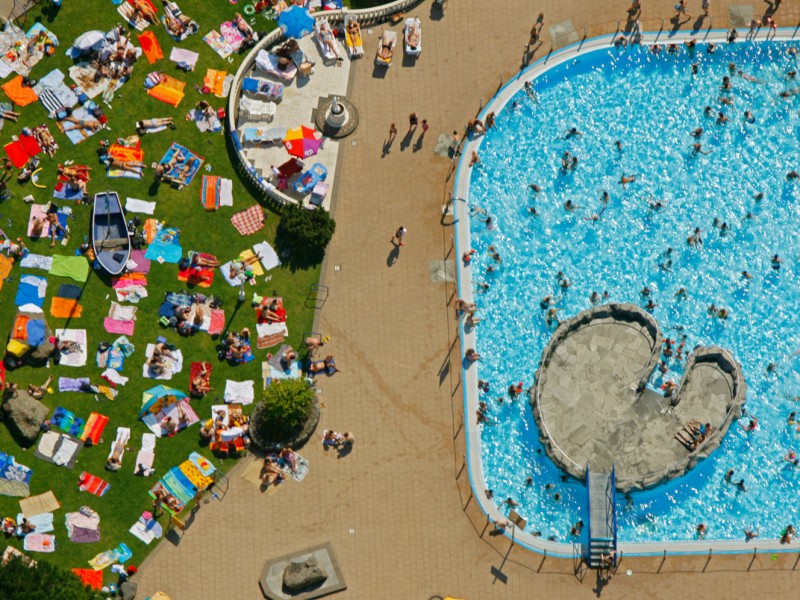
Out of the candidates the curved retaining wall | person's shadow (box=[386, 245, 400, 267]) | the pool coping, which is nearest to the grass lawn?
the curved retaining wall

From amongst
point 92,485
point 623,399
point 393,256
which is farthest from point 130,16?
point 623,399

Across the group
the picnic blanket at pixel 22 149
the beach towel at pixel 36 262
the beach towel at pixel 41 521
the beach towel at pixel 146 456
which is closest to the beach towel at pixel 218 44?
the picnic blanket at pixel 22 149

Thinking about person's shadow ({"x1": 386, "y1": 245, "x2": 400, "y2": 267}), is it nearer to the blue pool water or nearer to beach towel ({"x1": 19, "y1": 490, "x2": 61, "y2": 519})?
the blue pool water

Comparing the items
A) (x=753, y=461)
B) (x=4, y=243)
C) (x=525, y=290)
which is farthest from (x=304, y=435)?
(x=753, y=461)

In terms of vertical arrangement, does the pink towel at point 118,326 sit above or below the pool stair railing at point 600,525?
above

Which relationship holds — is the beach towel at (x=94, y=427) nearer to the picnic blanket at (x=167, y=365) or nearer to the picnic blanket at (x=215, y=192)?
the picnic blanket at (x=167, y=365)

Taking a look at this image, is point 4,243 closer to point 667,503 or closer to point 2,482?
point 2,482

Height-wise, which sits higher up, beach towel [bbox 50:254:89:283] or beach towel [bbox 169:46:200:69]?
beach towel [bbox 169:46:200:69]

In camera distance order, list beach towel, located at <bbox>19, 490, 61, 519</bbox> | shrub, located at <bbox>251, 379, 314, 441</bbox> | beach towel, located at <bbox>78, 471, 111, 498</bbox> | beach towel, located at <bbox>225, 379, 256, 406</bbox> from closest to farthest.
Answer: shrub, located at <bbox>251, 379, 314, 441</bbox> → beach towel, located at <bbox>19, 490, 61, 519</bbox> → beach towel, located at <bbox>78, 471, 111, 498</bbox> → beach towel, located at <bbox>225, 379, 256, 406</bbox>
